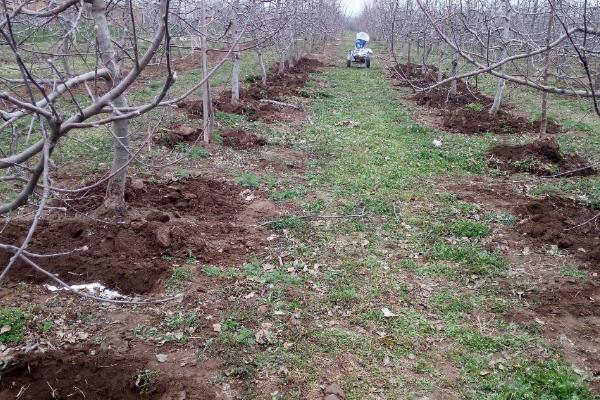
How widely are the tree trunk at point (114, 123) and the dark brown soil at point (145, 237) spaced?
31 cm

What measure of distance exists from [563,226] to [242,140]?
581 centimetres

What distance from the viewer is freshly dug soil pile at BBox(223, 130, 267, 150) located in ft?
29.6

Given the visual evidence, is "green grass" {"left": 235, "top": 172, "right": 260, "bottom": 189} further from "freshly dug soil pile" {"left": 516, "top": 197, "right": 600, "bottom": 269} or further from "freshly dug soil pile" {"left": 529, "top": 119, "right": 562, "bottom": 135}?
"freshly dug soil pile" {"left": 529, "top": 119, "right": 562, "bottom": 135}

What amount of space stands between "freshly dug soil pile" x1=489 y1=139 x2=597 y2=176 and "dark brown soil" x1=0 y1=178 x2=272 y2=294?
4.73 meters

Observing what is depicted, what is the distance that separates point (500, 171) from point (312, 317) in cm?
540

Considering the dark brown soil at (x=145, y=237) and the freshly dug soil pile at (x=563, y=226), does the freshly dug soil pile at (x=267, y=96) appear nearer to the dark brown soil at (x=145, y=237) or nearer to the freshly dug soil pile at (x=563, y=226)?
the dark brown soil at (x=145, y=237)

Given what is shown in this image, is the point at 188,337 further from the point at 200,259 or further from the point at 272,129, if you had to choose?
the point at 272,129

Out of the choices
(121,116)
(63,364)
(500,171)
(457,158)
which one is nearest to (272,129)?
(457,158)

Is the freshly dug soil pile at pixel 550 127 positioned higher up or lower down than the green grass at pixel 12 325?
higher up

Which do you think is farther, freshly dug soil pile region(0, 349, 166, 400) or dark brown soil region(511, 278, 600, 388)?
dark brown soil region(511, 278, 600, 388)

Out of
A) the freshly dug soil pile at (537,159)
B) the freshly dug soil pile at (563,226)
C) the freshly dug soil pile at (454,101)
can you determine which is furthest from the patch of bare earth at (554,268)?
the freshly dug soil pile at (454,101)

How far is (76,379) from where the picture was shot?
11.0ft

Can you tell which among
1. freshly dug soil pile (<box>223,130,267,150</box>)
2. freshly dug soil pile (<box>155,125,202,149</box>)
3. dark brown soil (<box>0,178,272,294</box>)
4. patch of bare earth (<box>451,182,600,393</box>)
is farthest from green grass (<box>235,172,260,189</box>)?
patch of bare earth (<box>451,182,600,393</box>)

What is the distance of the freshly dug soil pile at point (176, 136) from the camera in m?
8.71
